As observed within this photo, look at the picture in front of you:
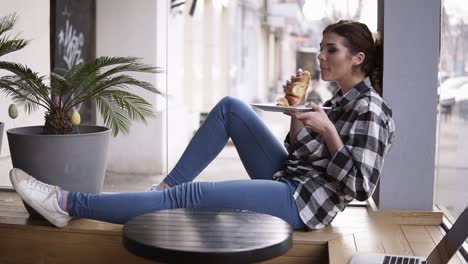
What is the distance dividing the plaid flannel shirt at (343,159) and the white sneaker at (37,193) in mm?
858

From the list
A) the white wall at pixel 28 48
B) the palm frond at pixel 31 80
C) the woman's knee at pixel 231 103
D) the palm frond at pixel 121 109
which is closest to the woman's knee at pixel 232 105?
the woman's knee at pixel 231 103

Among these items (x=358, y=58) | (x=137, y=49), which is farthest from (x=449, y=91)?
(x=137, y=49)

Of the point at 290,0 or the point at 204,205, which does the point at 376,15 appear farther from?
the point at 204,205

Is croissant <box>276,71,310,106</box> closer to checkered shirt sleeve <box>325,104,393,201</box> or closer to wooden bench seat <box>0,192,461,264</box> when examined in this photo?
checkered shirt sleeve <box>325,104,393,201</box>

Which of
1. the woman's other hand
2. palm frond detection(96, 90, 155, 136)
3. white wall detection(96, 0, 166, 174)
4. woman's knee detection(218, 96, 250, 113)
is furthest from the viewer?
white wall detection(96, 0, 166, 174)

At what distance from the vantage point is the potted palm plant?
2441 mm

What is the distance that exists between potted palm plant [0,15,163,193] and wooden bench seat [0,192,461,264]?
207mm

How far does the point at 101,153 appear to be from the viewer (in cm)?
257

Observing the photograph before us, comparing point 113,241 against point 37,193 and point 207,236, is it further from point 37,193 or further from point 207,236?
point 207,236

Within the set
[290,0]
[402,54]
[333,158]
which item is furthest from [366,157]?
[290,0]

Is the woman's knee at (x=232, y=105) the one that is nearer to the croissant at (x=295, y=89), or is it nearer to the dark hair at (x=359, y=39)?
the croissant at (x=295, y=89)

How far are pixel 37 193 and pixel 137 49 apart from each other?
2829 millimetres

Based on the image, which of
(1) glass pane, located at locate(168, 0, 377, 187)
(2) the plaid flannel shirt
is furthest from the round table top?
(1) glass pane, located at locate(168, 0, 377, 187)

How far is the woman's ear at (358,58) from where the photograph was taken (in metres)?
2.26
